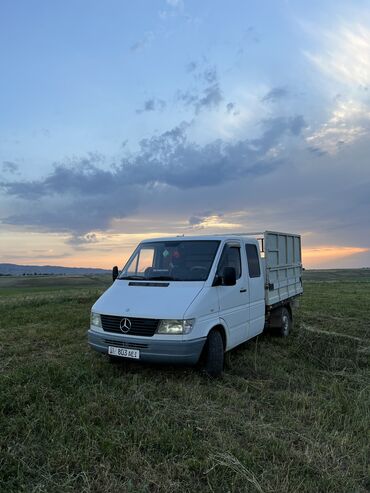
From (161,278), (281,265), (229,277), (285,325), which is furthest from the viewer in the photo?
(285,325)

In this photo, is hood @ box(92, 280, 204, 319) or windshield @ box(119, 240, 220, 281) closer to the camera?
hood @ box(92, 280, 204, 319)

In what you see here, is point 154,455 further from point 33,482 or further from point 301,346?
point 301,346

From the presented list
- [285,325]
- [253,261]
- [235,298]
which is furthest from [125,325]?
[285,325]

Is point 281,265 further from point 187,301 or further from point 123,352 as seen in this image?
point 123,352

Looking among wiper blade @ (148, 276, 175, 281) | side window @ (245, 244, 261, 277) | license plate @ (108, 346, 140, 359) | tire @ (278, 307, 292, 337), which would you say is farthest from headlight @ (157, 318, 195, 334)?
tire @ (278, 307, 292, 337)

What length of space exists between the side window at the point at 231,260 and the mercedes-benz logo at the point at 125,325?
163cm

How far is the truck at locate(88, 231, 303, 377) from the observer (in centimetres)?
547

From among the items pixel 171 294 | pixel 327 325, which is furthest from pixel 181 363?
pixel 327 325

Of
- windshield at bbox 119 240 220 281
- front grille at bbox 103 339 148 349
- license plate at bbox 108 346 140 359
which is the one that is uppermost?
windshield at bbox 119 240 220 281

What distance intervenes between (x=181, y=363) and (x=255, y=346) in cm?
324

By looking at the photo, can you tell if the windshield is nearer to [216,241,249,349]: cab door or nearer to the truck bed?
[216,241,249,349]: cab door

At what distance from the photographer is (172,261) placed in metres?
6.73

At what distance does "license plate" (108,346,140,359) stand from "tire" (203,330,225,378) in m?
1.02

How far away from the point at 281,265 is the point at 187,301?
4.19 meters
